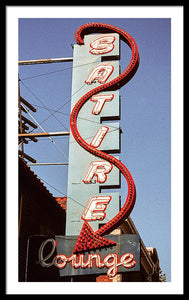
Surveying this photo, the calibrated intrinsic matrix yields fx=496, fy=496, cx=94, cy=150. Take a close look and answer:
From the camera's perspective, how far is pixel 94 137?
16.9 metres

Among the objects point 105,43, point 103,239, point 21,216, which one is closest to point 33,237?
Result: point 21,216

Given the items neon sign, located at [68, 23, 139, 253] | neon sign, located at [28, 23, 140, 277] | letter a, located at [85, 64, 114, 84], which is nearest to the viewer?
neon sign, located at [28, 23, 140, 277]

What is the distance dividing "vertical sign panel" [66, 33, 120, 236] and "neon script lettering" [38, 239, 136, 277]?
87cm

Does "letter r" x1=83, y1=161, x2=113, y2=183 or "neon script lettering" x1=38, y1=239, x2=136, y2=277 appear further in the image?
"letter r" x1=83, y1=161, x2=113, y2=183

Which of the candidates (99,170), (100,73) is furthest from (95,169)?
(100,73)

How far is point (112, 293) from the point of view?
10609 mm

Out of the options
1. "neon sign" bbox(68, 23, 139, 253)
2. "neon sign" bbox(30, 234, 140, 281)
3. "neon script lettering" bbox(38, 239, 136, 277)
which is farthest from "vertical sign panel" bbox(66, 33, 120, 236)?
"neon script lettering" bbox(38, 239, 136, 277)

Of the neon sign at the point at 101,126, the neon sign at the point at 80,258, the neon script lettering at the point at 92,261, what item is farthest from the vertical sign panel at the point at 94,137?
the neon script lettering at the point at 92,261

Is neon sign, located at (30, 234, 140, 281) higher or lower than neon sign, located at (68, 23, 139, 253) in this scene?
lower

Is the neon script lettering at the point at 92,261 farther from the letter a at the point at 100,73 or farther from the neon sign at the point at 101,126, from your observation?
the letter a at the point at 100,73

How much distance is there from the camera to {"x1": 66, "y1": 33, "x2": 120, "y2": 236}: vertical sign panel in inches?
619

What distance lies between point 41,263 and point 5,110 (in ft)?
17.1

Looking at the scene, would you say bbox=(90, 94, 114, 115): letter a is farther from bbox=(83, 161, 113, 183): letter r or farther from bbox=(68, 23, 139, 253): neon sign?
bbox=(83, 161, 113, 183): letter r
